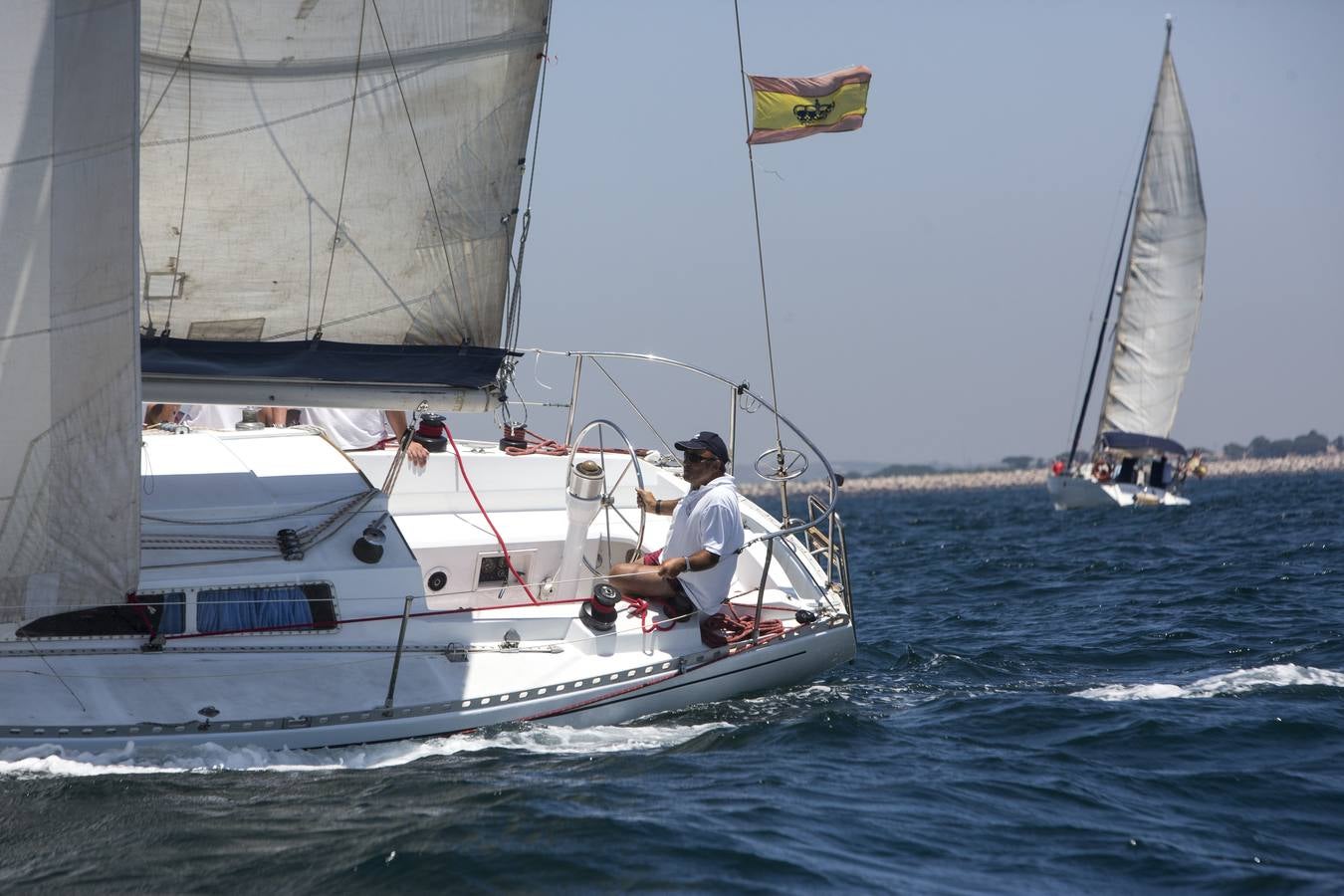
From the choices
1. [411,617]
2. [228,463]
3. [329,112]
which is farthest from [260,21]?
[411,617]

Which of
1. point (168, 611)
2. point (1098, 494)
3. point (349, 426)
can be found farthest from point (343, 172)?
point (1098, 494)

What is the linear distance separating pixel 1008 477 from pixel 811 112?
131m

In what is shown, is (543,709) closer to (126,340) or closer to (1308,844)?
(126,340)

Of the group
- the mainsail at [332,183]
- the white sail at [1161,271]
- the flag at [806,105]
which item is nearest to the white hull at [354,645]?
the mainsail at [332,183]

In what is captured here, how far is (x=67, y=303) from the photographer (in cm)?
545

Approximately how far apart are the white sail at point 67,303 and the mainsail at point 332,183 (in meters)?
1.13

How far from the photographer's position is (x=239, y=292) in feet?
23.1

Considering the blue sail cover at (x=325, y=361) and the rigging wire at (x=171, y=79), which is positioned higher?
the rigging wire at (x=171, y=79)

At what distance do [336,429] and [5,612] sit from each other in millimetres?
5315

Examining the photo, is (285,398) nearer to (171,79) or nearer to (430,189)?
(430,189)

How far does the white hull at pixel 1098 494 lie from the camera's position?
121 feet

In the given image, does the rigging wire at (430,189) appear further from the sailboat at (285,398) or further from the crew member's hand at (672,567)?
the crew member's hand at (672,567)

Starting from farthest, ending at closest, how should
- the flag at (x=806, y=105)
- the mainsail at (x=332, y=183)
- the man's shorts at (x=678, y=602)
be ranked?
the flag at (x=806, y=105), the man's shorts at (x=678, y=602), the mainsail at (x=332, y=183)

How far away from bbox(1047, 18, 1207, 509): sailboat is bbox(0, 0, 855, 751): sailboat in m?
32.6
